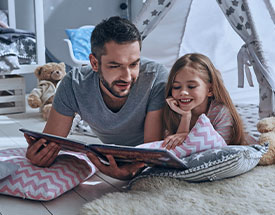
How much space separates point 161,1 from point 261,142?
101 cm

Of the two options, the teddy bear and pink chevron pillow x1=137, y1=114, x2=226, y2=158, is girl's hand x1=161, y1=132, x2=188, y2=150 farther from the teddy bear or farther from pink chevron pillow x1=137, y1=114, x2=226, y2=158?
the teddy bear

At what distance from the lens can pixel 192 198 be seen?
4.32 feet

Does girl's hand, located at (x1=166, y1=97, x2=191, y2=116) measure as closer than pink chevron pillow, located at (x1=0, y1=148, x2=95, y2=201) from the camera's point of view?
No

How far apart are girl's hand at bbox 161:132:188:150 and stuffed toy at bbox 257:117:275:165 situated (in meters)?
0.35

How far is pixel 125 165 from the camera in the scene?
57.3 inches

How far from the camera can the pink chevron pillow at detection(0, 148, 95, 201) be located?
4.61ft

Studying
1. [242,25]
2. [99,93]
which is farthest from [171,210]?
[242,25]

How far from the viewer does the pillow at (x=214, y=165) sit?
1381mm

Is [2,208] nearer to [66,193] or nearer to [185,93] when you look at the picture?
[66,193]

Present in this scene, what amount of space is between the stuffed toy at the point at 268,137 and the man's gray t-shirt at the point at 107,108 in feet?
1.49

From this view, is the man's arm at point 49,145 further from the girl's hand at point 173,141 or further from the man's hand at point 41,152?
the girl's hand at point 173,141

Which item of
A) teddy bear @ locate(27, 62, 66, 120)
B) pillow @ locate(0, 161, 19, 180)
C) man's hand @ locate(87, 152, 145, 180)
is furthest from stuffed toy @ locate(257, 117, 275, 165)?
teddy bear @ locate(27, 62, 66, 120)

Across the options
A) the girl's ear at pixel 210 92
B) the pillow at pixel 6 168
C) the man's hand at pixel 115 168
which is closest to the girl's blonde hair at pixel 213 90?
the girl's ear at pixel 210 92

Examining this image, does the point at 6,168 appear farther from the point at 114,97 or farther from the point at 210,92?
the point at 210,92
